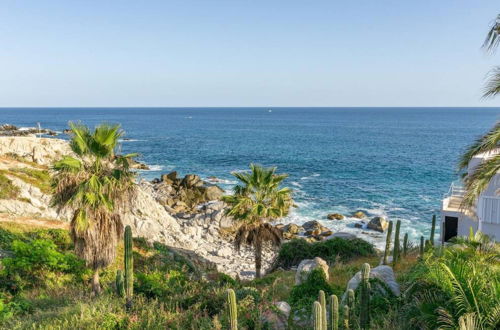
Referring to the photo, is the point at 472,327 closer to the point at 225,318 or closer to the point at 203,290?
the point at 225,318

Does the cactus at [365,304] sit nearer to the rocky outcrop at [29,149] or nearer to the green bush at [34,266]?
the green bush at [34,266]

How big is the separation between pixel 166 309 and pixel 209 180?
1826 inches

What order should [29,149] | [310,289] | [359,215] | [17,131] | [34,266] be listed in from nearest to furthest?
[310,289] < [34,266] < [359,215] < [29,149] < [17,131]

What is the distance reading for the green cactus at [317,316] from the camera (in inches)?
268

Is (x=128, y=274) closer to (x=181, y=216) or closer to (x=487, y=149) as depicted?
(x=487, y=149)

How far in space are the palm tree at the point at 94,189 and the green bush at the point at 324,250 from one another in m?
13.9

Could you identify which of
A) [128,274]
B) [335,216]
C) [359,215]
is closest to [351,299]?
[128,274]

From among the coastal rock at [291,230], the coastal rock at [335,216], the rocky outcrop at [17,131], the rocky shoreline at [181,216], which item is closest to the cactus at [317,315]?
the rocky shoreline at [181,216]

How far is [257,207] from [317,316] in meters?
13.4

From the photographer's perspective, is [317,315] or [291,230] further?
[291,230]

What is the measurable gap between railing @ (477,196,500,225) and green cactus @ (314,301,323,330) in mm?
16130

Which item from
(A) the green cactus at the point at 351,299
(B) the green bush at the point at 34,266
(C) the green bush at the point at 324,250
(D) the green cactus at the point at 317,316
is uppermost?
(D) the green cactus at the point at 317,316

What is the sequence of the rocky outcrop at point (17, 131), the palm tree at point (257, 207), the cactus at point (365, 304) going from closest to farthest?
the cactus at point (365, 304) < the palm tree at point (257, 207) < the rocky outcrop at point (17, 131)

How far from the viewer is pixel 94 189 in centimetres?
1271
